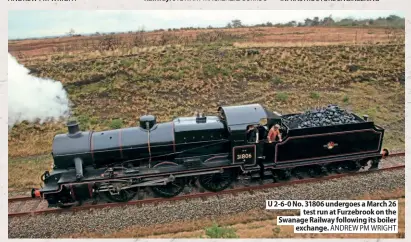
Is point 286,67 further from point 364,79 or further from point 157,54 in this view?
point 157,54

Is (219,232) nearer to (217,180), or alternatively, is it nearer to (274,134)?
(217,180)

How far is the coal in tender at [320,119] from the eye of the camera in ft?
35.5

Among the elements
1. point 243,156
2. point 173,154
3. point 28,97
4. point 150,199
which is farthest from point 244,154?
point 28,97

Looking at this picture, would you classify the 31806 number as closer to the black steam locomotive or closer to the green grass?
the black steam locomotive

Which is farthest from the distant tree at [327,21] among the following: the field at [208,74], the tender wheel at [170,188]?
the tender wheel at [170,188]

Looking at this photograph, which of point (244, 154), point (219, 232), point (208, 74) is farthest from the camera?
point (208, 74)

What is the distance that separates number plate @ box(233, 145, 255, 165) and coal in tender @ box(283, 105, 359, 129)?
1748mm

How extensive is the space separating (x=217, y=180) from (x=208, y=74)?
1115 centimetres

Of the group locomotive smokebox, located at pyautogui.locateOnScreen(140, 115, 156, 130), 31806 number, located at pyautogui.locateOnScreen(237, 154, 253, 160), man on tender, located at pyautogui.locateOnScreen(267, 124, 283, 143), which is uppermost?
locomotive smokebox, located at pyautogui.locateOnScreen(140, 115, 156, 130)

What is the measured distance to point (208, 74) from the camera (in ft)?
67.1

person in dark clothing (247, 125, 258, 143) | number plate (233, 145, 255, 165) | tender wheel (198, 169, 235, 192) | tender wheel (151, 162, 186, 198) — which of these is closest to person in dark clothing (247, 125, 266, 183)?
person in dark clothing (247, 125, 258, 143)

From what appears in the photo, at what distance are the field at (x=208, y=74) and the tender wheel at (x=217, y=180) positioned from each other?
6.14m

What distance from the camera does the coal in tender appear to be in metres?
10.8

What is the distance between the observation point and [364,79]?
67.8 feet
